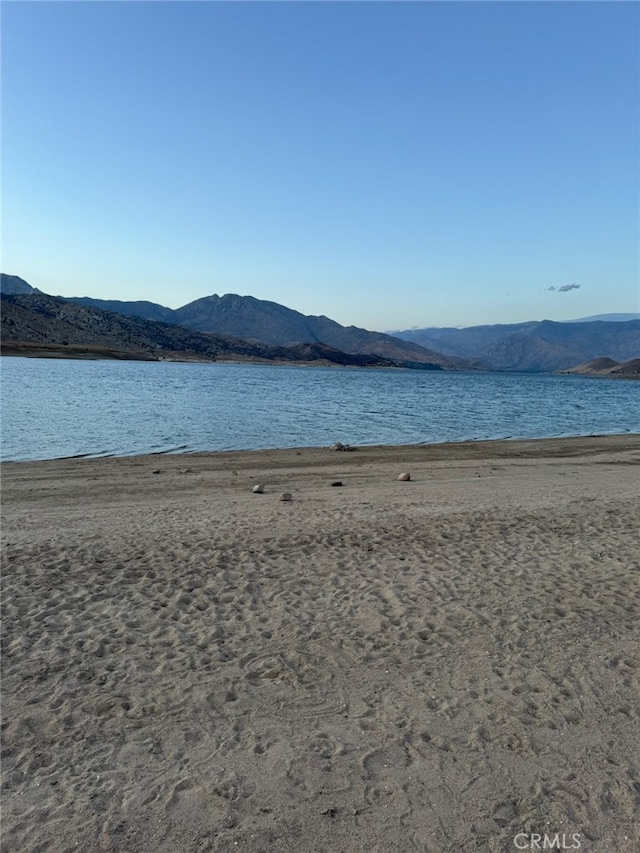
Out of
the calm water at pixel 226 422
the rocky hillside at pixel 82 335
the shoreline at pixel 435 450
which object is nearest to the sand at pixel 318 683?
the shoreline at pixel 435 450

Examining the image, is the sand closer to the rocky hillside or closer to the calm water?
the calm water

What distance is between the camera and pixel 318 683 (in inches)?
207

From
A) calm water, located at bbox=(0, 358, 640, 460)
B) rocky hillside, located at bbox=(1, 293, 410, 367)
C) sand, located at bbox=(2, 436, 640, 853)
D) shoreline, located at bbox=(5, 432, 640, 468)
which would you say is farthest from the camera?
rocky hillside, located at bbox=(1, 293, 410, 367)

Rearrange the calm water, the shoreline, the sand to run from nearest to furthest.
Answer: the sand, the shoreline, the calm water

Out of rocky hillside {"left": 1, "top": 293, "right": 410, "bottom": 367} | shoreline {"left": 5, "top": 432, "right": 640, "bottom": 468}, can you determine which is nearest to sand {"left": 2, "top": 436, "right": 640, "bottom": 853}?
shoreline {"left": 5, "top": 432, "right": 640, "bottom": 468}

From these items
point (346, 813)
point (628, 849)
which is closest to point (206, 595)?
point (346, 813)

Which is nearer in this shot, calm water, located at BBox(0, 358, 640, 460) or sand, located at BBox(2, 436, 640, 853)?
sand, located at BBox(2, 436, 640, 853)

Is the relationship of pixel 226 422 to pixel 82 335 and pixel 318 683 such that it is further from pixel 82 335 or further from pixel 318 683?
pixel 82 335

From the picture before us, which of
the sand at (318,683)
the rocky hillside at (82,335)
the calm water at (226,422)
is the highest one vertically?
the rocky hillside at (82,335)

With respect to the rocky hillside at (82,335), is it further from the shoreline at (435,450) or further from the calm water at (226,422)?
the shoreline at (435,450)

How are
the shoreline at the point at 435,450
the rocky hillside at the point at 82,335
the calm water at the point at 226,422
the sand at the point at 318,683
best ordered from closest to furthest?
the sand at the point at 318,683
the shoreline at the point at 435,450
the calm water at the point at 226,422
the rocky hillside at the point at 82,335

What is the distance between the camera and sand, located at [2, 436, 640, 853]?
3.69 meters

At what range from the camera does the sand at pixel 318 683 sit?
3689mm

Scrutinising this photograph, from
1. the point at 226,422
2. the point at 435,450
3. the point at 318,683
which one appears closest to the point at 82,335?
the point at 226,422
